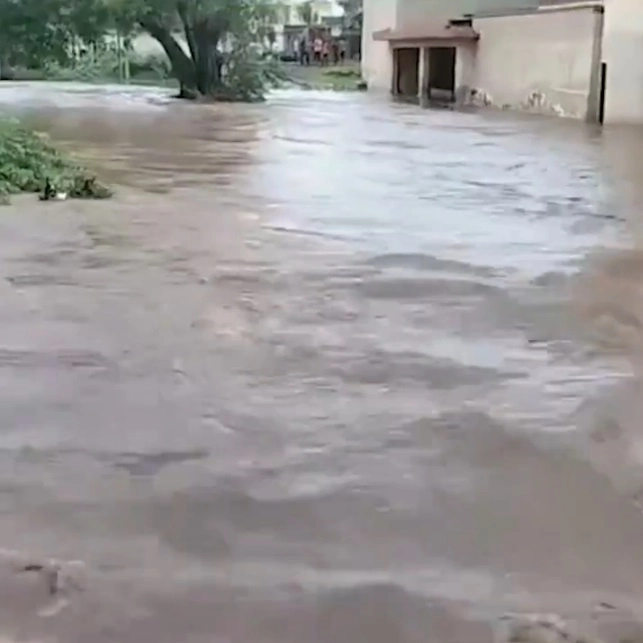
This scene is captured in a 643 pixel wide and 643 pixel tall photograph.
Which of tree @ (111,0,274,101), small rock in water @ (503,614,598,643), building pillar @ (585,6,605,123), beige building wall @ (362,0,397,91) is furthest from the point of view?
beige building wall @ (362,0,397,91)

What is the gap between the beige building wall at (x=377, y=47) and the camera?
35.4 meters

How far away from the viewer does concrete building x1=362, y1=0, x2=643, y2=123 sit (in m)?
20.6

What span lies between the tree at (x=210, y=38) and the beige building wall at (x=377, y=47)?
524 cm

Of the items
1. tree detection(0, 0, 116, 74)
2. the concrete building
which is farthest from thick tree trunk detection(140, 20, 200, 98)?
the concrete building

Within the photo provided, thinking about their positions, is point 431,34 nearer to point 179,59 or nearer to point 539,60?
point 179,59

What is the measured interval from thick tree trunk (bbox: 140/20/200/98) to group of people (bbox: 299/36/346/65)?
12.4m

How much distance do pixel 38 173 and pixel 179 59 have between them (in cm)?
2070

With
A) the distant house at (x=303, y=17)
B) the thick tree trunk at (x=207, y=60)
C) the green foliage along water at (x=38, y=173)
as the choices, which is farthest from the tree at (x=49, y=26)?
the green foliage along water at (x=38, y=173)

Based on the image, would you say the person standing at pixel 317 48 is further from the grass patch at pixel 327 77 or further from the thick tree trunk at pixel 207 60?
the thick tree trunk at pixel 207 60

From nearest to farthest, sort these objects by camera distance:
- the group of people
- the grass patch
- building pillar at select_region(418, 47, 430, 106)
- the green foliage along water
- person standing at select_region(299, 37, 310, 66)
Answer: the green foliage along water → building pillar at select_region(418, 47, 430, 106) → the grass patch → person standing at select_region(299, 37, 310, 66) → the group of people

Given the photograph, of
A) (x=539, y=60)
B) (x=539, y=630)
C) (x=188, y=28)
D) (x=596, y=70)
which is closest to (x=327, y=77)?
(x=188, y=28)

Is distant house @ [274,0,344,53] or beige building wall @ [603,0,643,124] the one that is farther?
distant house @ [274,0,344,53]

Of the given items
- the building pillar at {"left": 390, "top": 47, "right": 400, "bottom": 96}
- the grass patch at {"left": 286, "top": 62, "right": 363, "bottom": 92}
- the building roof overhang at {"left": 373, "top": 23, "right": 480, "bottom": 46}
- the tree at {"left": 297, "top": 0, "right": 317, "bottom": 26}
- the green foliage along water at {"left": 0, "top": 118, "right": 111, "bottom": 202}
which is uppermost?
the tree at {"left": 297, "top": 0, "right": 317, "bottom": 26}

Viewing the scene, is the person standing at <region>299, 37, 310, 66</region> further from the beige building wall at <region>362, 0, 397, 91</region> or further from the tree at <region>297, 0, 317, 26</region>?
the beige building wall at <region>362, 0, 397, 91</region>
